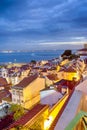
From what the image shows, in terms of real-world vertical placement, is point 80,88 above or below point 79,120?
above

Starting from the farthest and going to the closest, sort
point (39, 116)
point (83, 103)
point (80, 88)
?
point (39, 116) → point (80, 88) → point (83, 103)

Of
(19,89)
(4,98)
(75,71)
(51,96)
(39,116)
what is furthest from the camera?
(75,71)

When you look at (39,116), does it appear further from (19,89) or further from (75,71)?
(75,71)

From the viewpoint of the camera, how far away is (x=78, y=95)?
351 centimetres

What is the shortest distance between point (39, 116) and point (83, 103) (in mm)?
5474

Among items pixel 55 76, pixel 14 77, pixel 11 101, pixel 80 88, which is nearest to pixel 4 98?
pixel 11 101

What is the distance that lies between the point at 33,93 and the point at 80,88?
19237 mm

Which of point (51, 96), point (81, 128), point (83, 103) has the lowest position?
point (51, 96)

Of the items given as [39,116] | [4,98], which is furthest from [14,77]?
[39,116]

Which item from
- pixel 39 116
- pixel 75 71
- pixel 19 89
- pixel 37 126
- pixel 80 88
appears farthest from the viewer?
pixel 75 71

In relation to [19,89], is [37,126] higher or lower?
higher

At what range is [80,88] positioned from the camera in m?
3.68

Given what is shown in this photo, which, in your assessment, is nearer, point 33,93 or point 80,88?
point 80,88

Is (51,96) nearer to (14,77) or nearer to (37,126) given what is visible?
(37,126)
